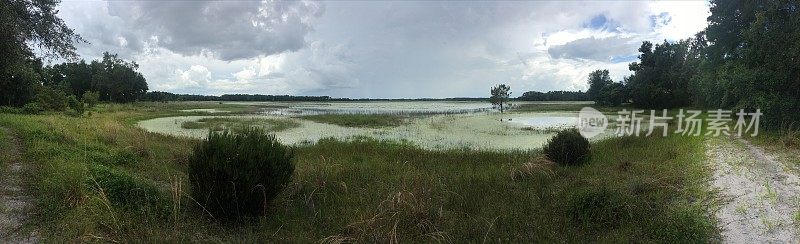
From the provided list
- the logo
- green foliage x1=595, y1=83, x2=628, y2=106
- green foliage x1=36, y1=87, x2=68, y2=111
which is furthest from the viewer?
green foliage x1=595, y1=83, x2=628, y2=106

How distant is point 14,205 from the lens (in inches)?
249

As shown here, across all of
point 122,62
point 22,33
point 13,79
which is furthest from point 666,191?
point 122,62

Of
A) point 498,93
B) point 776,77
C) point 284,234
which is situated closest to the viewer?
point 284,234

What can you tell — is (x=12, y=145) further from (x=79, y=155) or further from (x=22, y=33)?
(x=22, y=33)

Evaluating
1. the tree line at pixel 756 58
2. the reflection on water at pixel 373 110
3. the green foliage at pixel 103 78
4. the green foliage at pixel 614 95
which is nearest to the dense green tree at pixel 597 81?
the green foliage at pixel 614 95

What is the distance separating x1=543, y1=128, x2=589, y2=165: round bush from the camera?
12555mm

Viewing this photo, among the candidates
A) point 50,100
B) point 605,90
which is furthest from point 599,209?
point 605,90

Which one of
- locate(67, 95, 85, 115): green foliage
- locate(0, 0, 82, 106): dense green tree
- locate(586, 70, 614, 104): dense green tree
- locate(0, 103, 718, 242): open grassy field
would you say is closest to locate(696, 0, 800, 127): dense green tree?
locate(0, 103, 718, 242): open grassy field

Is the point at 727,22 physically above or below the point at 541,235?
above

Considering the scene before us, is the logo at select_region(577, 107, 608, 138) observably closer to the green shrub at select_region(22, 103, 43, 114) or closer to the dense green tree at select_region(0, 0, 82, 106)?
the dense green tree at select_region(0, 0, 82, 106)

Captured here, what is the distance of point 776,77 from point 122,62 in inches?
3827

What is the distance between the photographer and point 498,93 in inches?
2694

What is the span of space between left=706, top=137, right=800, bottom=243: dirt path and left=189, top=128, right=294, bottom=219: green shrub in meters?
6.96

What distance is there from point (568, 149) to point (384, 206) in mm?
7532
